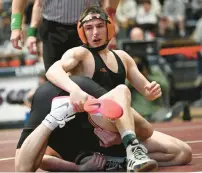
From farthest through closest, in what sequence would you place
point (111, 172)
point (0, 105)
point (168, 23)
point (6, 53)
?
point (168, 23) → point (6, 53) → point (0, 105) → point (111, 172)

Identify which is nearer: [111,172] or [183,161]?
[111,172]

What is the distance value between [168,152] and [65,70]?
94 centimetres

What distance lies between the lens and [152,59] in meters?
11.8

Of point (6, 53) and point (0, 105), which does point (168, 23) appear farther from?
point (0, 105)

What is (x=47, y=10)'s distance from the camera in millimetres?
5980

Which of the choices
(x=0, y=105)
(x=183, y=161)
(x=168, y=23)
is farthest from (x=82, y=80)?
(x=168, y=23)

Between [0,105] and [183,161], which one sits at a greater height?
[183,161]

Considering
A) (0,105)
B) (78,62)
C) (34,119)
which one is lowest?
(0,105)

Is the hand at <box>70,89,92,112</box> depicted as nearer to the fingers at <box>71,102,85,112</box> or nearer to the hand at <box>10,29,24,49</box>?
the fingers at <box>71,102,85,112</box>

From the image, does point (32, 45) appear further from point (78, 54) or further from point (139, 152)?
point (139, 152)

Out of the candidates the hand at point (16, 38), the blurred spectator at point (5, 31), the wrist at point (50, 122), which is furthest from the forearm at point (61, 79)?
the blurred spectator at point (5, 31)

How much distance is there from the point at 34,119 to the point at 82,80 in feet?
1.43

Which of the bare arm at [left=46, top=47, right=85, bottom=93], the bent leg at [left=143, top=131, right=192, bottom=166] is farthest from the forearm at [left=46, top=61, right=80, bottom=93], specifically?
the bent leg at [left=143, top=131, right=192, bottom=166]

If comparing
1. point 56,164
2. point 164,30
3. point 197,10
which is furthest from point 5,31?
point 56,164
